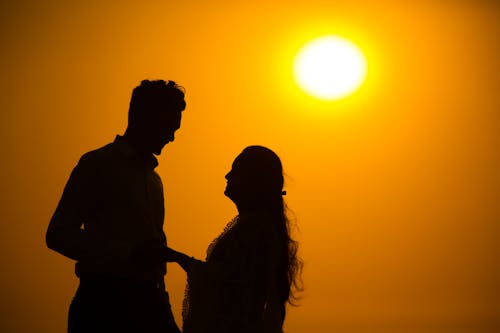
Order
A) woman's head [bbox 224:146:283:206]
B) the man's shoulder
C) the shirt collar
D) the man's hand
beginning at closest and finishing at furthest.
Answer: the man's hand, the man's shoulder, the shirt collar, woman's head [bbox 224:146:283:206]

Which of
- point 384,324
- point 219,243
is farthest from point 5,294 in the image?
point 219,243

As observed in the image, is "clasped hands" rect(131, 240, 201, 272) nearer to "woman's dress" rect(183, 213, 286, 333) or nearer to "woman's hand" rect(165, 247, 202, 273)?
"woman's hand" rect(165, 247, 202, 273)

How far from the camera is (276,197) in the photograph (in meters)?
3.43

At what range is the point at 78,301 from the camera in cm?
305

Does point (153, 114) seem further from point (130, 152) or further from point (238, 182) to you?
point (238, 182)

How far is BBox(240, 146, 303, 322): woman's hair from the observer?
11.2ft

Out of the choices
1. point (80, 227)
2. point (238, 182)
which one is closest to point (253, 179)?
point (238, 182)

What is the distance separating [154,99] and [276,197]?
0.65 metres

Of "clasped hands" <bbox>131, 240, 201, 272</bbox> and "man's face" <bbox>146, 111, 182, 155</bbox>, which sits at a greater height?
"man's face" <bbox>146, 111, 182, 155</bbox>

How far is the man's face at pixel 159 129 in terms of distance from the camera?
3250 millimetres

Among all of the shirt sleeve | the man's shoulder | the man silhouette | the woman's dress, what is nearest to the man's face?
the man silhouette

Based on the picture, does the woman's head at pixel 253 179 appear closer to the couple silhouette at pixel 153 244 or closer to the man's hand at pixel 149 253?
the couple silhouette at pixel 153 244

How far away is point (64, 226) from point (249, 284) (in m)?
0.76

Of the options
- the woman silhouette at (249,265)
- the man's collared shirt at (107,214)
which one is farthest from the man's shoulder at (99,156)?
the woman silhouette at (249,265)
